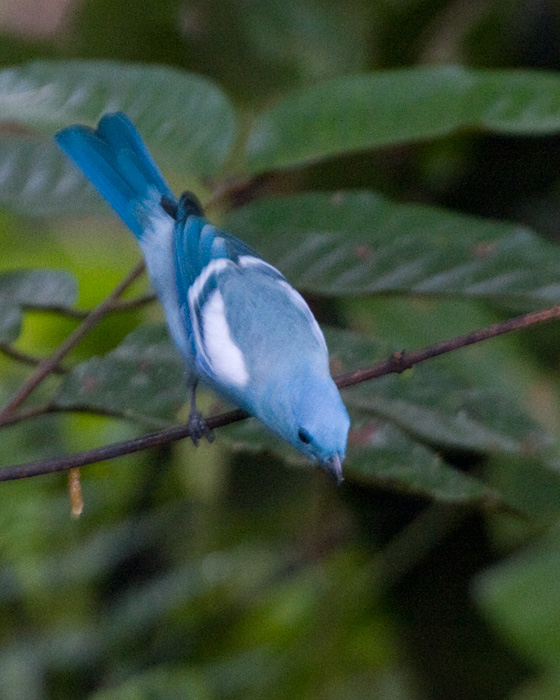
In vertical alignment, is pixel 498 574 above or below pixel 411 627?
above

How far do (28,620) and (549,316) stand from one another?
68.9 inches

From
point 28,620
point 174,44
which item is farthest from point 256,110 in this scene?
point 28,620

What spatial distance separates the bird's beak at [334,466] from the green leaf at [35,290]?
0.71 metres

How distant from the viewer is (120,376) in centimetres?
169

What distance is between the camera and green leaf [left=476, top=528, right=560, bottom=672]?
58.4 inches

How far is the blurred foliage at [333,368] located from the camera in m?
1.75

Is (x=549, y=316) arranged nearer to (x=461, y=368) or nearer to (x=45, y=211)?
(x=461, y=368)

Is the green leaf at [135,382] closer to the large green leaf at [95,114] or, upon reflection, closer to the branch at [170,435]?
the branch at [170,435]

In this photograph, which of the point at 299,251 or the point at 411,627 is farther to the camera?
the point at 411,627

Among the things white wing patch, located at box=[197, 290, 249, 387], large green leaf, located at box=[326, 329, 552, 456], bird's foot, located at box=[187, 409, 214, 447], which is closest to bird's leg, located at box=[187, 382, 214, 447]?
bird's foot, located at box=[187, 409, 214, 447]

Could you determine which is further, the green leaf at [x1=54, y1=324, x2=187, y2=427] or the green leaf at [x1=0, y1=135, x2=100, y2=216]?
the green leaf at [x1=0, y1=135, x2=100, y2=216]

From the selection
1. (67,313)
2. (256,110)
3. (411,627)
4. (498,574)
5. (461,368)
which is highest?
(67,313)

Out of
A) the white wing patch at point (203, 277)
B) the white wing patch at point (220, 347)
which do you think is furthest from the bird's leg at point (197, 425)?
the white wing patch at point (203, 277)

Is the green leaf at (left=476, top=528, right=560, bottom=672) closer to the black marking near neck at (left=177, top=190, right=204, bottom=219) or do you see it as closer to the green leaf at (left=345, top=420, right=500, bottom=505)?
the green leaf at (left=345, top=420, right=500, bottom=505)
